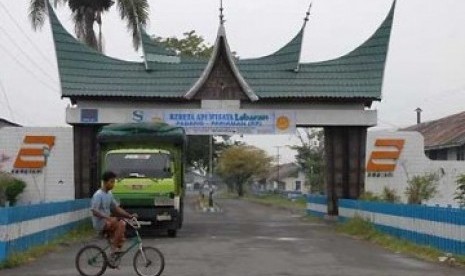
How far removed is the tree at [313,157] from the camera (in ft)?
231

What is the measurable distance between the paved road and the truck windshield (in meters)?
1.98

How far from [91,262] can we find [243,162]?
274 feet

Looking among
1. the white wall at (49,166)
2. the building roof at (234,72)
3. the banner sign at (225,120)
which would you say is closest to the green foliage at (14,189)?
the white wall at (49,166)

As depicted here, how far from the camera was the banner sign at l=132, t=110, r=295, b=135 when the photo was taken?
31594 millimetres

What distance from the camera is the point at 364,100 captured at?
104 feet

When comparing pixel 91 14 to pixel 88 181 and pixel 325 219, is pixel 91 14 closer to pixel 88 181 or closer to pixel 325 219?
pixel 88 181

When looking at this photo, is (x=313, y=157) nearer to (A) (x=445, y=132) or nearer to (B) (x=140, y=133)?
(A) (x=445, y=132)

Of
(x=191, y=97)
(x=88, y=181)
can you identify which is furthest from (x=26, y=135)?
(x=191, y=97)

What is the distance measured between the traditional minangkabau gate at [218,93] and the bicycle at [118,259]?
55.9ft

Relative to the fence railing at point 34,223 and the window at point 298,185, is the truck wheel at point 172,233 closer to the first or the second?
the fence railing at point 34,223

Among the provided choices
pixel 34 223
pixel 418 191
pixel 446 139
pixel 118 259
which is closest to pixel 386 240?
pixel 418 191

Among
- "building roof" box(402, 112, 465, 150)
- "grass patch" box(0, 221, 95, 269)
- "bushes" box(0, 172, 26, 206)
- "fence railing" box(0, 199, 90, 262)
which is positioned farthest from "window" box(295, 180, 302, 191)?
"fence railing" box(0, 199, 90, 262)

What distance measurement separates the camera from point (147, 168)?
24.5 meters

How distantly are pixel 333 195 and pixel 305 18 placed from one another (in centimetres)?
730
